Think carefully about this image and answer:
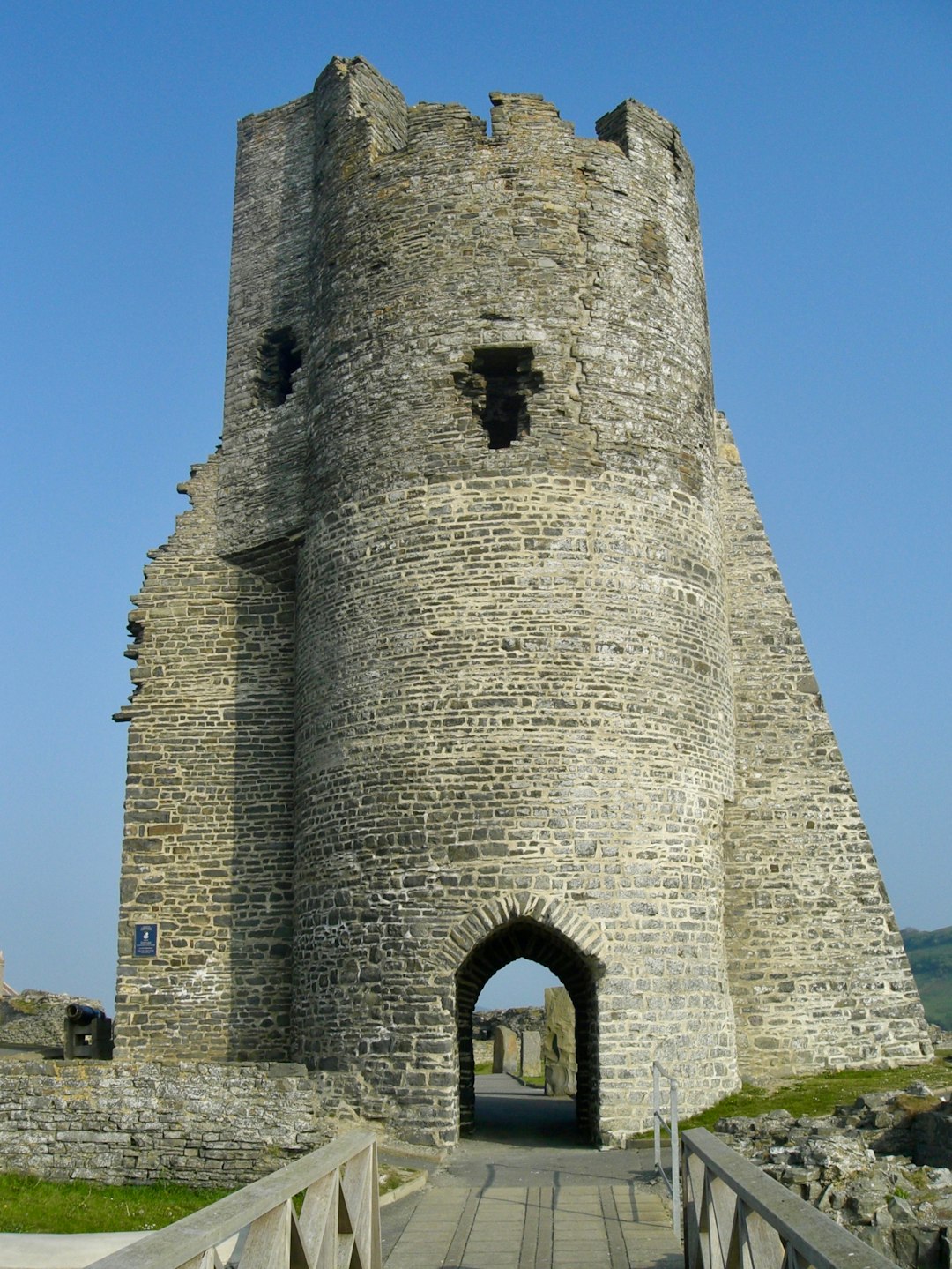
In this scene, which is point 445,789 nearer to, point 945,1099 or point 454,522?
point 454,522

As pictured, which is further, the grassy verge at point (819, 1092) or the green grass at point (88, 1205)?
the grassy verge at point (819, 1092)

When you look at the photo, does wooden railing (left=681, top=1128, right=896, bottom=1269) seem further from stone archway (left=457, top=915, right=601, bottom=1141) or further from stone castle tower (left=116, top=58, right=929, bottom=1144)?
stone castle tower (left=116, top=58, right=929, bottom=1144)

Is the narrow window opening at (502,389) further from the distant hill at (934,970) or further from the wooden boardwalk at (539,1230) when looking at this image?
the distant hill at (934,970)

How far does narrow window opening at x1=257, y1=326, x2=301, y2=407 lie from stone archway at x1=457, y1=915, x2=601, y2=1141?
8436 millimetres

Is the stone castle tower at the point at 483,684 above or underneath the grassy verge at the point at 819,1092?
above

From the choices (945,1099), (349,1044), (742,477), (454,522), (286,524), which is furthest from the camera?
(742,477)

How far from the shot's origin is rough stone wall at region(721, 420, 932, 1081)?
49.9 feet

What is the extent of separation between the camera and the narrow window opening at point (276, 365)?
18.1 meters

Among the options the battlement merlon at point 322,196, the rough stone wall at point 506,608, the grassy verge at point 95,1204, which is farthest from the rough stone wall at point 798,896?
the grassy verge at point 95,1204

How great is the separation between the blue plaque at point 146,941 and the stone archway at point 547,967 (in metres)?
4.16

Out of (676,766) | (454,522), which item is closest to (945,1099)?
(676,766)

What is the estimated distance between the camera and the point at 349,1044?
1305cm

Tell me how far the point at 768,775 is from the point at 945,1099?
20.2ft

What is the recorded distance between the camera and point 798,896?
617 inches
